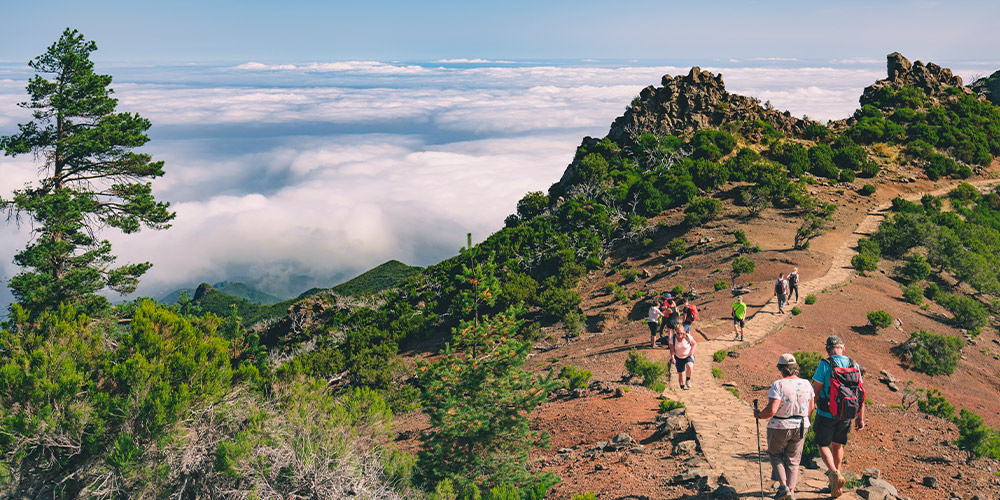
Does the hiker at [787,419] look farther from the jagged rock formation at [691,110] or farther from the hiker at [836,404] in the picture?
the jagged rock formation at [691,110]

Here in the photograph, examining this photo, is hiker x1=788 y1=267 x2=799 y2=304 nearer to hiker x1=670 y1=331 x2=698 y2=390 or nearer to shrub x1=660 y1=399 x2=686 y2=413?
hiker x1=670 y1=331 x2=698 y2=390

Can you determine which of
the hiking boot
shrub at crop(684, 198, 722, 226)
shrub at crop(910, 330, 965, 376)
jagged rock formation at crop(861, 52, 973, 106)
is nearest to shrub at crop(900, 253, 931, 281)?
shrub at crop(910, 330, 965, 376)

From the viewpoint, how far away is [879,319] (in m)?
16.7

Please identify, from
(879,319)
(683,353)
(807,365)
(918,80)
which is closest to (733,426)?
(683,353)

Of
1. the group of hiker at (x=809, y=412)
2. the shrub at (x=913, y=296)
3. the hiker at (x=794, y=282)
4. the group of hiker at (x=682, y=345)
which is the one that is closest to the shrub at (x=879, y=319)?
the hiker at (x=794, y=282)

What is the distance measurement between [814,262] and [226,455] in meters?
21.8

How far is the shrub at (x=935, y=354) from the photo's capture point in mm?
14953

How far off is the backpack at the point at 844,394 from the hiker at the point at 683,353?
4.71 m

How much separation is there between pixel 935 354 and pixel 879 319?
165 cm

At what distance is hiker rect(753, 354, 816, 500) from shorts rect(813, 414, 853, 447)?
44cm

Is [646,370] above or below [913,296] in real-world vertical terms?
above

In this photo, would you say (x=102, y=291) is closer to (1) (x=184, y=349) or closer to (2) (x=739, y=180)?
(1) (x=184, y=349)

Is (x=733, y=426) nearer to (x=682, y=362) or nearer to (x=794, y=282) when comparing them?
(x=682, y=362)

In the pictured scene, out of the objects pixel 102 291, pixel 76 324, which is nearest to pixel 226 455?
pixel 76 324
